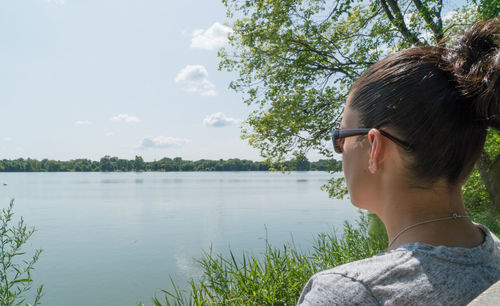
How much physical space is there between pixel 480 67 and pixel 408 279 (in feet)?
1.80

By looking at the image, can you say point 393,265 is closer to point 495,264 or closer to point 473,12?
point 495,264

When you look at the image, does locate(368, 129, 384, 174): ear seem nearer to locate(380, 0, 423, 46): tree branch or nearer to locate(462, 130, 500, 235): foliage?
locate(380, 0, 423, 46): tree branch

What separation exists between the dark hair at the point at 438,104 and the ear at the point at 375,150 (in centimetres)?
3

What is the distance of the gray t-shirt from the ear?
0.21 m

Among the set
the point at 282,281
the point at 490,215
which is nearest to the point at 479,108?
the point at 282,281

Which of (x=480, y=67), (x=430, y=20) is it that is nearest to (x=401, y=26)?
(x=430, y=20)

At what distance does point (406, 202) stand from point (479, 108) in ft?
0.92

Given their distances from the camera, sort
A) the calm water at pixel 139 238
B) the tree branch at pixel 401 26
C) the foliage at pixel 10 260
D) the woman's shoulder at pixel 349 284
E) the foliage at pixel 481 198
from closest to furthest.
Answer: the woman's shoulder at pixel 349 284, the foliage at pixel 10 260, the tree branch at pixel 401 26, the foliage at pixel 481 198, the calm water at pixel 139 238

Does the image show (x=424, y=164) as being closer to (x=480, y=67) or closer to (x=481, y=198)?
(x=480, y=67)

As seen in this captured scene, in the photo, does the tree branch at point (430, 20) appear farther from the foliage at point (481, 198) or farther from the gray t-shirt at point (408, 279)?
the gray t-shirt at point (408, 279)

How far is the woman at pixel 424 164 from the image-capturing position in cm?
78

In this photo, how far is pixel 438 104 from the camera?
34.8 inches

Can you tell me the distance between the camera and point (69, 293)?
9297 mm

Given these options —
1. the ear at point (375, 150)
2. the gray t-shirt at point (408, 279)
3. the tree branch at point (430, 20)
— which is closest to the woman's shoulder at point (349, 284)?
the gray t-shirt at point (408, 279)
